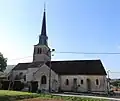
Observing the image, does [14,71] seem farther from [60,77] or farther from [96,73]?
[96,73]

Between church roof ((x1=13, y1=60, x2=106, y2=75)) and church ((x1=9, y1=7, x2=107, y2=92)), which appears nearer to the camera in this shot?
church ((x1=9, y1=7, x2=107, y2=92))

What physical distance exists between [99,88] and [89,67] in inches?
229

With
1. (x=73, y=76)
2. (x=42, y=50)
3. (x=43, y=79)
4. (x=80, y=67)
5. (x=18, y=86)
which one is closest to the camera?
(x=18, y=86)

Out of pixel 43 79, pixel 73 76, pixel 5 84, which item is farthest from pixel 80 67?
pixel 5 84

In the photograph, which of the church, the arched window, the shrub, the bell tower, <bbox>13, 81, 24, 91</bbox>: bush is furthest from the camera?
the bell tower

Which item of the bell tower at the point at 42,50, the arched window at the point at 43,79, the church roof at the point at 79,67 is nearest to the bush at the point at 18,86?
the arched window at the point at 43,79

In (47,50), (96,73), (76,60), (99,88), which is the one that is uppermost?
(47,50)

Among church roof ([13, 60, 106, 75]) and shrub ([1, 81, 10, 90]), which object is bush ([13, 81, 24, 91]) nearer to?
shrub ([1, 81, 10, 90])

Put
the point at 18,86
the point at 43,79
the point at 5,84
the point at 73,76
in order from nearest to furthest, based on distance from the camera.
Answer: the point at 18,86 < the point at 5,84 < the point at 73,76 < the point at 43,79

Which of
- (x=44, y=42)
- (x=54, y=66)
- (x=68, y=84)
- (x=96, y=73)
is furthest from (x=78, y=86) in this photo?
(x=44, y=42)

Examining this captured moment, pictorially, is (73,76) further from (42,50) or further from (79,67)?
(42,50)

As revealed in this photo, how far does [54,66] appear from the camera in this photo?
50.6 m

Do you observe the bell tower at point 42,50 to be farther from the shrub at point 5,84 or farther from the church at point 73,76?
the shrub at point 5,84

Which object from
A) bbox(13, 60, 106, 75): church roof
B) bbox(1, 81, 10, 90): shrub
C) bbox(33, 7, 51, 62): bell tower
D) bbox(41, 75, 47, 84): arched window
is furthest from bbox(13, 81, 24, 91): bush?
bbox(33, 7, 51, 62): bell tower
